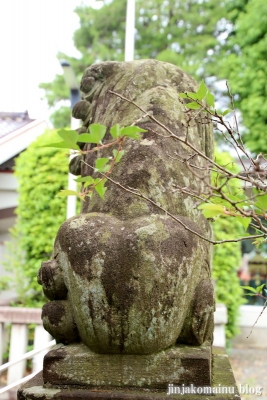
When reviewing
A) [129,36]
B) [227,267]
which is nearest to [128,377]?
[227,267]

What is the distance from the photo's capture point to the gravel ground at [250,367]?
406 cm

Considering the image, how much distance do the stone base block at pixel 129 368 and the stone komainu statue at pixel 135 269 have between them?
0.11 ft

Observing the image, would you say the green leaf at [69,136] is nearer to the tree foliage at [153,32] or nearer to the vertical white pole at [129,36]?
the vertical white pole at [129,36]

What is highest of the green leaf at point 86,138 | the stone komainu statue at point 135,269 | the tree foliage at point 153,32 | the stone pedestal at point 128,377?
the tree foliage at point 153,32

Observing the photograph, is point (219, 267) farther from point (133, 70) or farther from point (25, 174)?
point (133, 70)

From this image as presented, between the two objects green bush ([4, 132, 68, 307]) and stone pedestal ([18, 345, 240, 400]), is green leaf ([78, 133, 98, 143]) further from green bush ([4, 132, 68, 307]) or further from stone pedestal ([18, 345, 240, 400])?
green bush ([4, 132, 68, 307])

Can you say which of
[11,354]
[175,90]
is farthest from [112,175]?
[11,354]

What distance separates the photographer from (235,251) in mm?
4496

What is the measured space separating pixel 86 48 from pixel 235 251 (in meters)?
9.02

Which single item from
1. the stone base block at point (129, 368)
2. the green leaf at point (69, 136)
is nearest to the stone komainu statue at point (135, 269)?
the stone base block at point (129, 368)

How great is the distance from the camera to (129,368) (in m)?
1.36

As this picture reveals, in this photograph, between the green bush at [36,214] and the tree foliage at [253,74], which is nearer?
the green bush at [36,214]

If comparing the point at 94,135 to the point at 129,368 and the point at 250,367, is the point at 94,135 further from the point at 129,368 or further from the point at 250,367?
the point at 250,367

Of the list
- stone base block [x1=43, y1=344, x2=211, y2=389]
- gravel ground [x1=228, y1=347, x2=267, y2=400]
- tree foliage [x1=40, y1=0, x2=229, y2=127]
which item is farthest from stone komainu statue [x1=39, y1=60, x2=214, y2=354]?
tree foliage [x1=40, y1=0, x2=229, y2=127]
